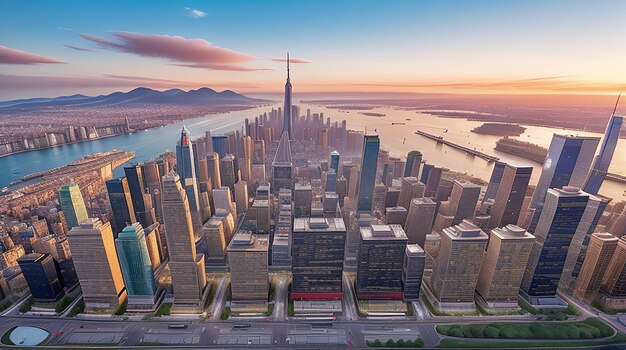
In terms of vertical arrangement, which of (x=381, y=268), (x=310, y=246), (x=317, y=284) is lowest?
(x=317, y=284)

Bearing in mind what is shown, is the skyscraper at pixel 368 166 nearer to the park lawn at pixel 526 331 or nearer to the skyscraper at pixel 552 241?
the skyscraper at pixel 552 241

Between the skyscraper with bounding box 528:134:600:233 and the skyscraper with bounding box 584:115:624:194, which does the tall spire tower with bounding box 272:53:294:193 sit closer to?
the skyscraper with bounding box 528:134:600:233

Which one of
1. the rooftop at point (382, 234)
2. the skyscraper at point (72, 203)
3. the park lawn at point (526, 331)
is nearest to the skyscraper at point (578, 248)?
the park lawn at point (526, 331)

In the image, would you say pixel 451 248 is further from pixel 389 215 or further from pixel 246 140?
pixel 246 140

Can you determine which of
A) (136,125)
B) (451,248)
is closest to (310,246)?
(451,248)

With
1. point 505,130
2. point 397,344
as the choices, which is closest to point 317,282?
point 397,344

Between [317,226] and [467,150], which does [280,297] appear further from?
[467,150]
